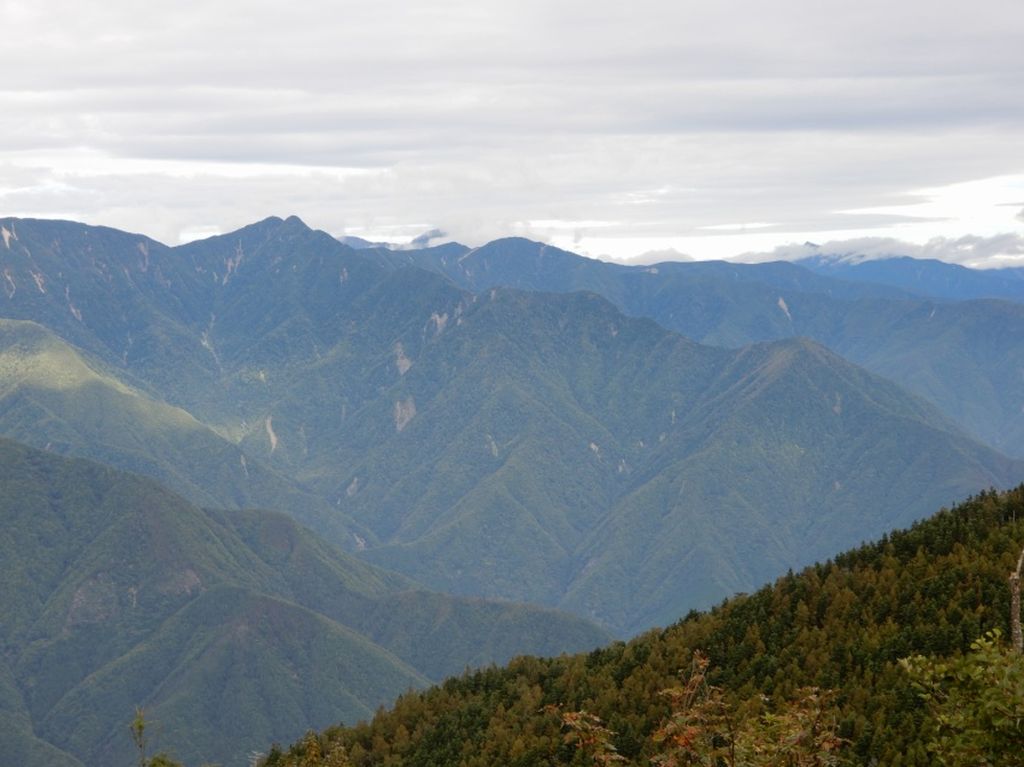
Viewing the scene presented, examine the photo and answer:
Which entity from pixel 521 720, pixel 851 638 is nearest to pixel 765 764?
pixel 851 638

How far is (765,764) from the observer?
4222 cm

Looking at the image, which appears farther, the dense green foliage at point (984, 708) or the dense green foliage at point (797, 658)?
the dense green foliage at point (797, 658)

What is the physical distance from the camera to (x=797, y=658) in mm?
99250

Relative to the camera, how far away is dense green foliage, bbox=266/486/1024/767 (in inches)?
3521

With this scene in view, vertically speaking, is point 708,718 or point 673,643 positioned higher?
point 708,718

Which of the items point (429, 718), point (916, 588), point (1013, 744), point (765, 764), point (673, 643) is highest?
point (1013, 744)

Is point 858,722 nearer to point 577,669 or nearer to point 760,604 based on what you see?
point 760,604

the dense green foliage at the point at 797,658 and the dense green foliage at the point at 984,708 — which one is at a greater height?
the dense green foliage at the point at 984,708

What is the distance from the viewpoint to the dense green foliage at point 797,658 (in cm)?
8944

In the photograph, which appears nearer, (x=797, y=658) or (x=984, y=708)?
(x=984, y=708)

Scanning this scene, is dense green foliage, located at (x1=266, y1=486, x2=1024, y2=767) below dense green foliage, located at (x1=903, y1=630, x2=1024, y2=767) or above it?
below

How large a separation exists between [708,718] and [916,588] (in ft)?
206

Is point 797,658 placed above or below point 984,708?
below

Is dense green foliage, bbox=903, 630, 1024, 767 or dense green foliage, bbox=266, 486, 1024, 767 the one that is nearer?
dense green foliage, bbox=903, 630, 1024, 767
